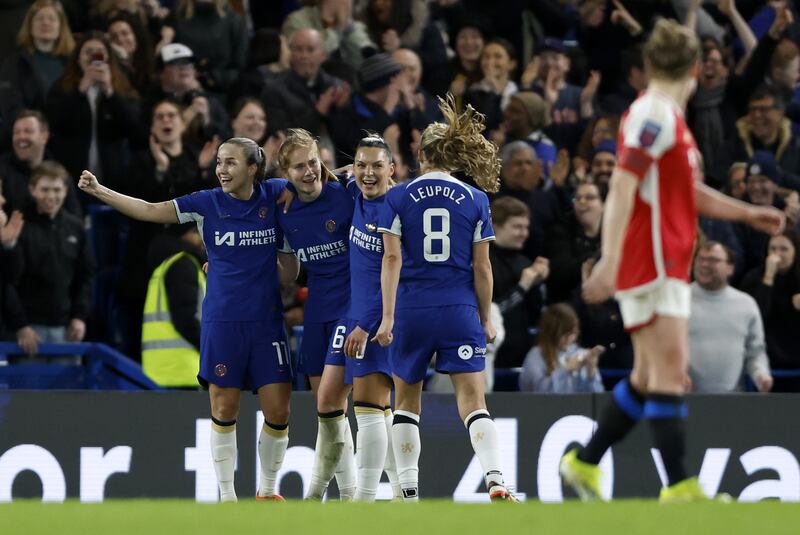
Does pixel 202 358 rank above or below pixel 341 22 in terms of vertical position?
below

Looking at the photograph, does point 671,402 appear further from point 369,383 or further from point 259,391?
point 259,391

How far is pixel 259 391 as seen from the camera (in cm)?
950

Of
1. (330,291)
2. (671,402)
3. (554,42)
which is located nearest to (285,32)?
(554,42)

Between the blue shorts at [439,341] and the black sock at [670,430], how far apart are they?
2.16 metres

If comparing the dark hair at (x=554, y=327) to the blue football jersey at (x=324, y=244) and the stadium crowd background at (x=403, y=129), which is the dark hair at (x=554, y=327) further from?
the blue football jersey at (x=324, y=244)

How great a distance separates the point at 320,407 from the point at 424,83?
5.99m

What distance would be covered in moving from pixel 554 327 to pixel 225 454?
301cm

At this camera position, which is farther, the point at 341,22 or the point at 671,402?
the point at 341,22

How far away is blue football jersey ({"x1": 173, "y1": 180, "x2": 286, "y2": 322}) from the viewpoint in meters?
9.33

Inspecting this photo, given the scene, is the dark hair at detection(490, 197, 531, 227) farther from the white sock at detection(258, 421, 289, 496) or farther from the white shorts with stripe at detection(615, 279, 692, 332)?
the white shorts with stripe at detection(615, 279, 692, 332)

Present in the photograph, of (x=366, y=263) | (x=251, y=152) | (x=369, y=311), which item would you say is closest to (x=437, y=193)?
(x=366, y=263)

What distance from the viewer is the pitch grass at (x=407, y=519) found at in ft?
18.5

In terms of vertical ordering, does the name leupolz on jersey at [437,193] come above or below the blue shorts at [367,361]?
above

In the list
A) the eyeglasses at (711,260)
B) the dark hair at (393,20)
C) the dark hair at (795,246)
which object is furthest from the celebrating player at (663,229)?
the dark hair at (393,20)
